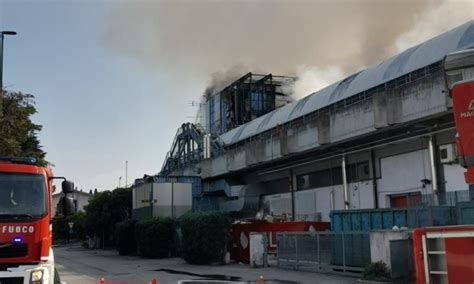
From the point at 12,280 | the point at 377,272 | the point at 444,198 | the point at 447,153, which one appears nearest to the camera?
the point at 12,280

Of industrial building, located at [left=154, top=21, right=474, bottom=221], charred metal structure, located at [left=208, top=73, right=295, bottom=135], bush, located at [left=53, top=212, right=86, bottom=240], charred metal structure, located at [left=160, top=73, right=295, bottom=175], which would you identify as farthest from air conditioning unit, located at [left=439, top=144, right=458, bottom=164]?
bush, located at [left=53, top=212, right=86, bottom=240]

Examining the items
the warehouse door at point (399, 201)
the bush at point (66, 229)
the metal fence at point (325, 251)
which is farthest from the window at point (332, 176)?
the bush at point (66, 229)

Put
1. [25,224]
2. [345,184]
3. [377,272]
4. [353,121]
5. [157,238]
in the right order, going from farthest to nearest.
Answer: [157,238] → [345,184] → [353,121] → [377,272] → [25,224]

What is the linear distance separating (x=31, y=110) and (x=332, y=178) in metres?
18.8

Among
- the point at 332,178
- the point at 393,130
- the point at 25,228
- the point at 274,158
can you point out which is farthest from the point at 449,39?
the point at 25,228

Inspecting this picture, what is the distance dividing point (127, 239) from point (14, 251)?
118 feet

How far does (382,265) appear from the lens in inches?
682

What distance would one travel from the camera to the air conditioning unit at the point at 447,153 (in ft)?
81.2

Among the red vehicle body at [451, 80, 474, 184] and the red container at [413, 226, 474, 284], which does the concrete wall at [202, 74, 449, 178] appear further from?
the red vehicle body at [451, 80, 474, 184]

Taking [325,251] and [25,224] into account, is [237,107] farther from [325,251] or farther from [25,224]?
[25,224]

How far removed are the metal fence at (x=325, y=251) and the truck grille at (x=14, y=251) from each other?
41.2 ft

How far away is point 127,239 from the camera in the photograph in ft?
145

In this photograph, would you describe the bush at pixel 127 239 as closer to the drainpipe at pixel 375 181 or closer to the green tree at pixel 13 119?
the green tree at pixel 13 119

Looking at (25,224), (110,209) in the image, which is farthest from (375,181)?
(110,209)
